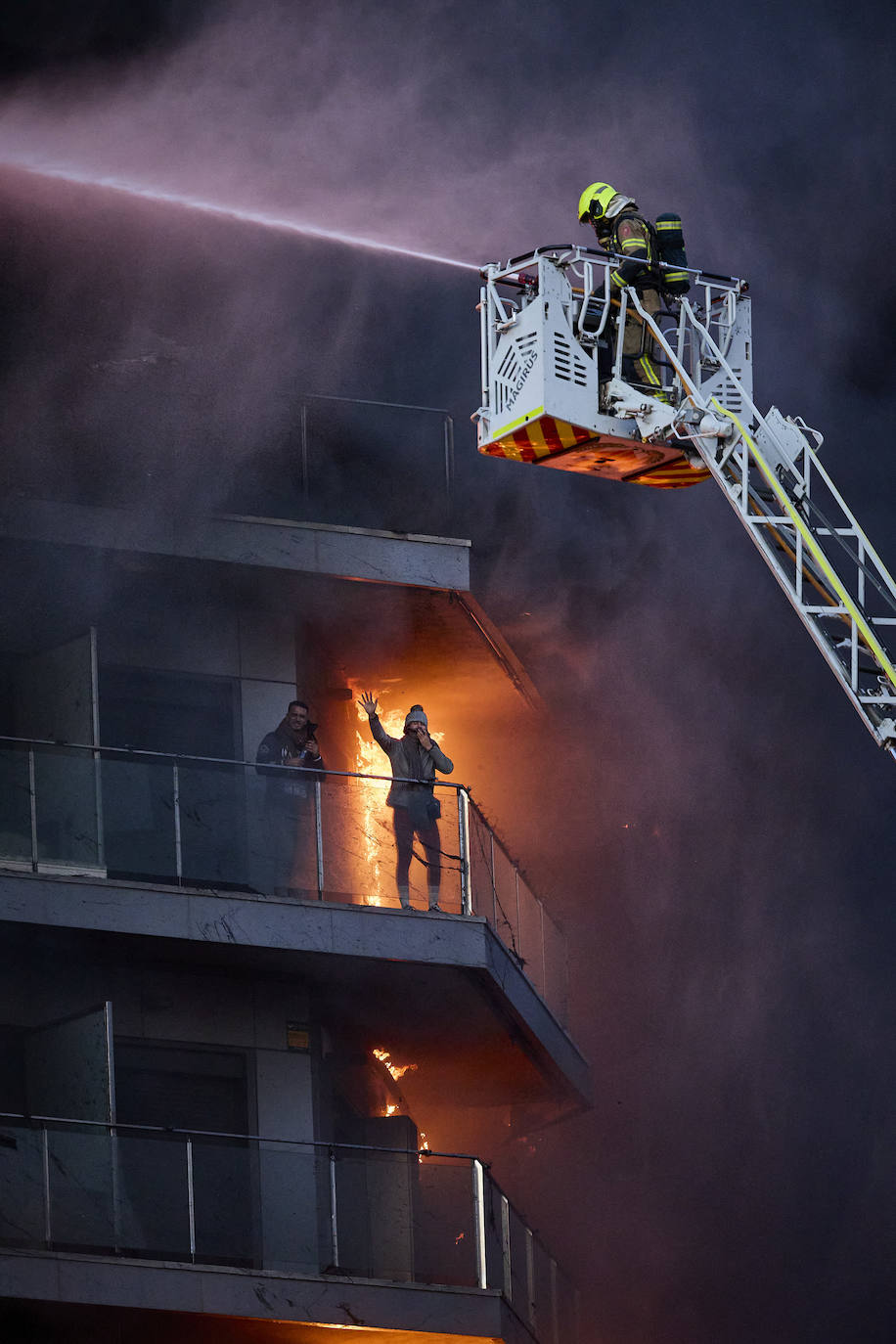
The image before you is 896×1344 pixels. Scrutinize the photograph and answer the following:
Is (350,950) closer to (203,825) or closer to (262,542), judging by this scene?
(203,825)

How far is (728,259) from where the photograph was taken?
26.2 metres

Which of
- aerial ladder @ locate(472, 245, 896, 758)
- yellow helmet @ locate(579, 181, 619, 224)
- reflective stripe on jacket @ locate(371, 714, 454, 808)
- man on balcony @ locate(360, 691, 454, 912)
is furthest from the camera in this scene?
reflective stripe on jacket @ locate(371, 714, 454, 808)

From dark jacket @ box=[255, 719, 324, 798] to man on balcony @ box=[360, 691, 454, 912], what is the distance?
0.61 metres

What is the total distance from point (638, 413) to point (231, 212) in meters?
7.98

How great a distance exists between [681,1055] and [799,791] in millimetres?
3468

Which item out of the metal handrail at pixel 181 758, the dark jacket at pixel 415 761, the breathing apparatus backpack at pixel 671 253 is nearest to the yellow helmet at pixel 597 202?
the breathing apparatus backpack at pixel 671 253

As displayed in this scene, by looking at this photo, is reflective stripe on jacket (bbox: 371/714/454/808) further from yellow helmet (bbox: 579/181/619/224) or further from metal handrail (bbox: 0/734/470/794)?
yellow helmet (bbox: 579/181/619/224)

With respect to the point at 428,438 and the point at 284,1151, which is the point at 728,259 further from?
the point at 284,1151

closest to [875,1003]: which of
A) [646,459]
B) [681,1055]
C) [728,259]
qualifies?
[681,1055]

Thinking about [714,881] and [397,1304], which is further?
[714,881]

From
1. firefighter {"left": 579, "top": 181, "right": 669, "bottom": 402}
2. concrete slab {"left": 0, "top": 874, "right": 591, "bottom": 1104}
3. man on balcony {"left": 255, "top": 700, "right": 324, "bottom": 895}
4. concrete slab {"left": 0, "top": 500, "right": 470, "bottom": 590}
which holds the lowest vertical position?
concrete slab {"left": 0, "top": 874, "right": 591, "bottom": 1104}

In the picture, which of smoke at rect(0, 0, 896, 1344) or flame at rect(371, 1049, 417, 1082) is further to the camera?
smoke at rect(0, 0, 896, 1344)

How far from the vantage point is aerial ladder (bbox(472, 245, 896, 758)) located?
16.3 meters

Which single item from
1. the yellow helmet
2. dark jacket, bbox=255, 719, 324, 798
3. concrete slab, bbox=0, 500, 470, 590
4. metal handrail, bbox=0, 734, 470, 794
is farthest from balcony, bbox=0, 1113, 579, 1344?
the yellow helmet
